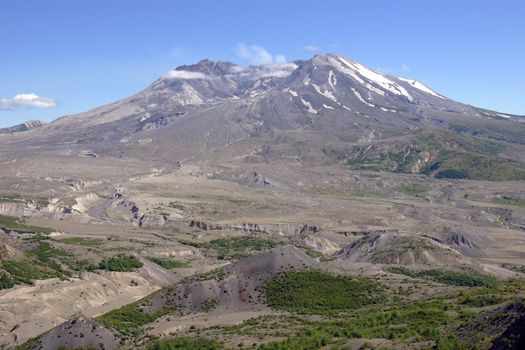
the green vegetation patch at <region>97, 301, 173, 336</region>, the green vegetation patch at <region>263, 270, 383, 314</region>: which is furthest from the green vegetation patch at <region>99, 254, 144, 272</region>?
the green vegetation patch at <region>263, 270, 383, 314</region>

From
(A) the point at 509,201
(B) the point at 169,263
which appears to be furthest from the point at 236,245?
(A) the point at 509,201

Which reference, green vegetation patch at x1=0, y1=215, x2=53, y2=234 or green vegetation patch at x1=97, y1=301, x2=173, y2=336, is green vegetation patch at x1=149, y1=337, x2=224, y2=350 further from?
green vegetation patch at x1=0, y1=215, x2=53, y2=234

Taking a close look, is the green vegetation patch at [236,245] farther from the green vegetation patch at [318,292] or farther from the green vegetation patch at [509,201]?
the green vegetation patch at [509,201]

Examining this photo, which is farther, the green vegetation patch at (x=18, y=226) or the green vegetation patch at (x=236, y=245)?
the green vegetation patch at (x=18, y=226)

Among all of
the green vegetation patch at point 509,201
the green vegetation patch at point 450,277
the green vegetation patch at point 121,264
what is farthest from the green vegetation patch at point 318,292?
the green vegetation patch at point 509,201

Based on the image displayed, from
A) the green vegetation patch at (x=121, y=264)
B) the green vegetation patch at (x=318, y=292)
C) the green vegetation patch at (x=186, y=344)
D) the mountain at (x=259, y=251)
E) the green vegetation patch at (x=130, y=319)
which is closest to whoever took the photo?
the green vegetation patch at (x=186, y=344)

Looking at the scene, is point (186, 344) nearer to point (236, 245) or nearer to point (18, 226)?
point (236, 245)
